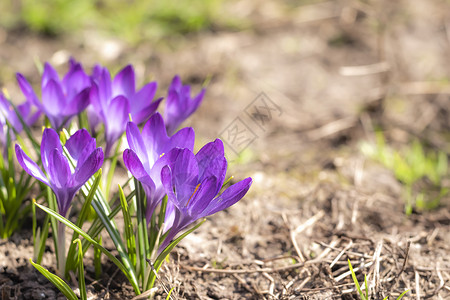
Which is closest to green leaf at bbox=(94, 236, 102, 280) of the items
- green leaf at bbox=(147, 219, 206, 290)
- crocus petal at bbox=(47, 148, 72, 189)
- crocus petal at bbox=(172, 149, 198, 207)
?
green leaf at bbox=(147, 219, 206, 290)

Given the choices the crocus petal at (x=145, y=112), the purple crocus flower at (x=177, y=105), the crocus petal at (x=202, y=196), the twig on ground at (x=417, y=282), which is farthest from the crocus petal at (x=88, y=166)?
the twig on ground at (x=417, y=282)

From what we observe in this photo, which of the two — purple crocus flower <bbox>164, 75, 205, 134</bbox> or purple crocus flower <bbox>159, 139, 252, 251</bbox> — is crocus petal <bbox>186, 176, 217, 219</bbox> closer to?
purple crocus flower <bbox>159, 139, 252, 251</bbox>

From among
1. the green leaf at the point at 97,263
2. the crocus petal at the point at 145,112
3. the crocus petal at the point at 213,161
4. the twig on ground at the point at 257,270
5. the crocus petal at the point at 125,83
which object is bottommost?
the twig on ground at the point at 257,270

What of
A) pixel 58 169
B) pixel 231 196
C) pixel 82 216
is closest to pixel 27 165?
pixel 58 169

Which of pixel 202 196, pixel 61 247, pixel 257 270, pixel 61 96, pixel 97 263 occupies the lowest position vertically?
pixel 257 270

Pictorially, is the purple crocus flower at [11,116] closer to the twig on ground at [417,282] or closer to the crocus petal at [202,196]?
the crocus petal at [202,196]

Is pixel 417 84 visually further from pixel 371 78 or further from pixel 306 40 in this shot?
pixel 306 40

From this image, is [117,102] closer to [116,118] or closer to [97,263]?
[116,118]
